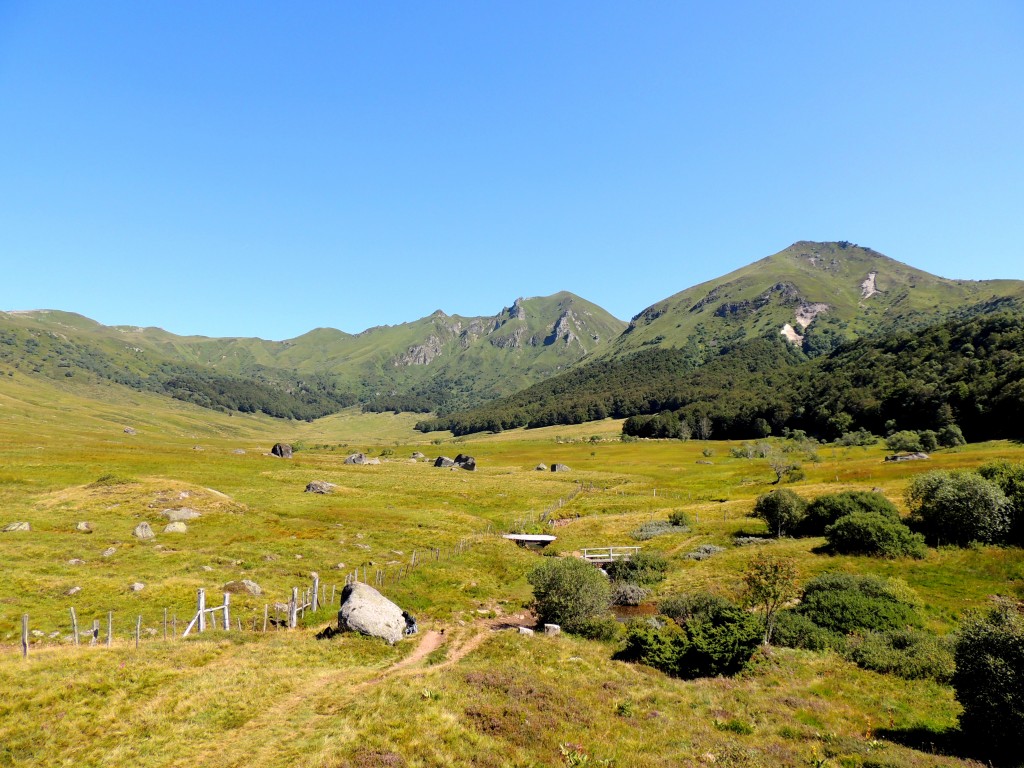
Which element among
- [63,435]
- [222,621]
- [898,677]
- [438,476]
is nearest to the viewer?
[898,677]

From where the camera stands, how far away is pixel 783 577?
97.5 ft

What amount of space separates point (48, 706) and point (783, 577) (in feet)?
111

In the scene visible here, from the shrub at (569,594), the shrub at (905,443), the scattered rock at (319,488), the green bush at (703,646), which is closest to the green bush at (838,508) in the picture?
the green bush at (703,646)

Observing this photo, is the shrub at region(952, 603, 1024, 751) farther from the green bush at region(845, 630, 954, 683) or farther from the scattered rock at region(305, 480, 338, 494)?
the scattered rock at region(305, 480, 338, 494)

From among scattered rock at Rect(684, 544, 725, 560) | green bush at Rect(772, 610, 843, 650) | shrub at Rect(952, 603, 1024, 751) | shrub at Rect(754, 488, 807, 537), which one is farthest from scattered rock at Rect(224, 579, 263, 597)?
shrub at Rect(754, 488, 807, 537)

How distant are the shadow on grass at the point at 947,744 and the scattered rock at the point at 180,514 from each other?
60914 mm

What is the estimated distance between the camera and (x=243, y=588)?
3650cm

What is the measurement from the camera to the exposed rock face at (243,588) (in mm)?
36281

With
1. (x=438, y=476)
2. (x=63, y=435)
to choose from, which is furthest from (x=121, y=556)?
(x=63, y=435)

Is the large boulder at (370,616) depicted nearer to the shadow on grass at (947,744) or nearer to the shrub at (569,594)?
the shrub at (569,594)

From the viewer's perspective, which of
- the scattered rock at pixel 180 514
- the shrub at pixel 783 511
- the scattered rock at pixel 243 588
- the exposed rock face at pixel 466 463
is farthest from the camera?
the exposed rock face at pixel 466 463

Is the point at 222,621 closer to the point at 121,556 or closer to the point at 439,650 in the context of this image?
the point at 439,650

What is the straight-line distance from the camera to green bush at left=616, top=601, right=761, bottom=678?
2500 centimetres

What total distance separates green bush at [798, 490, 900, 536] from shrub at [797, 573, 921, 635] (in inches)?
599
